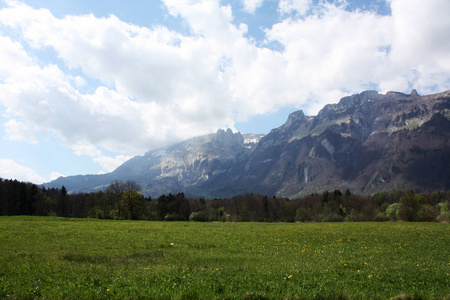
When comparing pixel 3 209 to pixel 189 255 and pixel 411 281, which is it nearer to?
pixel 189 255

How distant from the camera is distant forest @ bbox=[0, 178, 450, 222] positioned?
3290 inches

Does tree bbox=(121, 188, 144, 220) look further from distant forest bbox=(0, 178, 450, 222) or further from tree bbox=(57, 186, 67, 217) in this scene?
tree bbox=(57, 186, 67, 217)

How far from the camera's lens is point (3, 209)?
105500 mm

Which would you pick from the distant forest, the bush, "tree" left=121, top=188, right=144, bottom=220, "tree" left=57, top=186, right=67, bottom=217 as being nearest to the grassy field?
the distant forest

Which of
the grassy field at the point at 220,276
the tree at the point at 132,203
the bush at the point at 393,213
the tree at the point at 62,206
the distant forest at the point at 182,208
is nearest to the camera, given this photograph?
the grassy field at the point at 220,276

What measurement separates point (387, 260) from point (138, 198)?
85.8 m

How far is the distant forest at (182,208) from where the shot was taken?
8356 cm

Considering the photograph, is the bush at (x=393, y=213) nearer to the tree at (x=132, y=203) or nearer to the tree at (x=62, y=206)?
the tree at (x=132, y=203)

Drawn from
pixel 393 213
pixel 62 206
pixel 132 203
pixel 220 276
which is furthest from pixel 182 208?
pixel 220 276

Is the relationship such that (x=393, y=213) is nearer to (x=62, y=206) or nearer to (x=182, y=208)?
(x=182, y=208)

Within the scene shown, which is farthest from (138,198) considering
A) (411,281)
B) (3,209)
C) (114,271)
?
(411,281)

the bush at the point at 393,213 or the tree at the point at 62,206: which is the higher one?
the tree at the point at 62,206

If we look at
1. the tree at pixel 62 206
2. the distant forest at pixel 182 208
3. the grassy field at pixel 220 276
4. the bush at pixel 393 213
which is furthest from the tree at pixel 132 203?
the bush at pixel 393 213

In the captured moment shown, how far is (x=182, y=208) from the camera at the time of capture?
107000 millimetres
